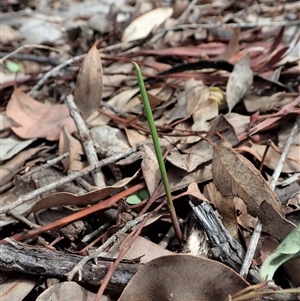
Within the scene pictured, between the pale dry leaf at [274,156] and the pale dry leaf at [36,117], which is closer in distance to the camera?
the pale dry leaf at [274,156]

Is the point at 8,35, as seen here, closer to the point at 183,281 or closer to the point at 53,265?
the point at 53,265

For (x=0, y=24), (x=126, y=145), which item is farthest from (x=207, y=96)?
(x=0, y=24)

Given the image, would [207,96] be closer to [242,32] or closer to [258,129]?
[258,129]


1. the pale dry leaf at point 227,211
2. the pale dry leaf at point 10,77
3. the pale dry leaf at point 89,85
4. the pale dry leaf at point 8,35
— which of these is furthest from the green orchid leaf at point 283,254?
the pale dry leaf at point 8,35

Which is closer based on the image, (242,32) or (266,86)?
(266,86)

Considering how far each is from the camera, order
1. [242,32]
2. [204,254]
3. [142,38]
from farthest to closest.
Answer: [242,32], [142,38], [204,254]

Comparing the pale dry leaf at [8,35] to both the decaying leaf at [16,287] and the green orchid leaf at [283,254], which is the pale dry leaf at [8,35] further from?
the green orchid leaf at [283,254]
